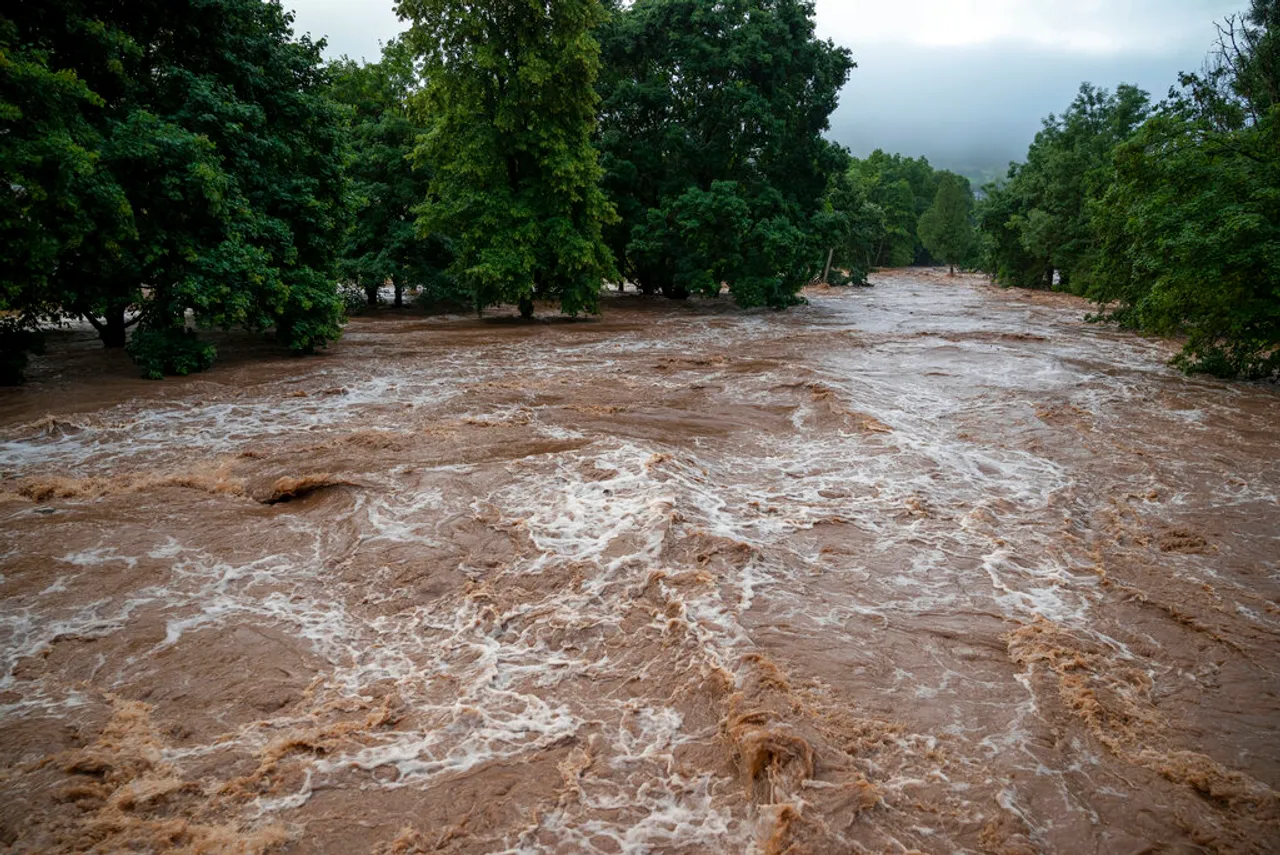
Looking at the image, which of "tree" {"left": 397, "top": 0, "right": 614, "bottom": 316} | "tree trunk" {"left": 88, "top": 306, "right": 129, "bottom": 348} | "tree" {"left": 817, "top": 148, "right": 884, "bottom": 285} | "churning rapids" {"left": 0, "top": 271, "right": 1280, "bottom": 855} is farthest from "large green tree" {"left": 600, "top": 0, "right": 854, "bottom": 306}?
"tree trunk" {"left": 88, "top": 306, "right": 129, "bottom": 348}

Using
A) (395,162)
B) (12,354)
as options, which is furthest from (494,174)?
(12,354)

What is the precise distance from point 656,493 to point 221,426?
729 cm

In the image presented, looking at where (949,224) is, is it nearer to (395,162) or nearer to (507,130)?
(507,130)

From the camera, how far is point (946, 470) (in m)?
9.27

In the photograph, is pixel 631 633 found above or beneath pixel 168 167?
beneath

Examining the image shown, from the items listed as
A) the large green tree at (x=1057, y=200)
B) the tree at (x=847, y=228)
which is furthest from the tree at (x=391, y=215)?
the large green tree at (x=1057, y=200)

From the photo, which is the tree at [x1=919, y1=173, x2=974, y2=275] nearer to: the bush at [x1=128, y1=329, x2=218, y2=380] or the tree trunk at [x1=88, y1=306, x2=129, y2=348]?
the bush at [x1=128, y1=329, x2=218, y2=380]

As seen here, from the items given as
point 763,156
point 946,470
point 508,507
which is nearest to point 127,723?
point 508,507

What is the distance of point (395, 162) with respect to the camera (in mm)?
25484

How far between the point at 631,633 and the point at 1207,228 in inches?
589

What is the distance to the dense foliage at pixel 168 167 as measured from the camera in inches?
415

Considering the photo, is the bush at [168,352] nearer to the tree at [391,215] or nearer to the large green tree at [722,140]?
the tree at [391,215]

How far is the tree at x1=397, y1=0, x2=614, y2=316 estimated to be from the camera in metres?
21.7

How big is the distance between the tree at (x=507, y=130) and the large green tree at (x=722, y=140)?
5303mm
